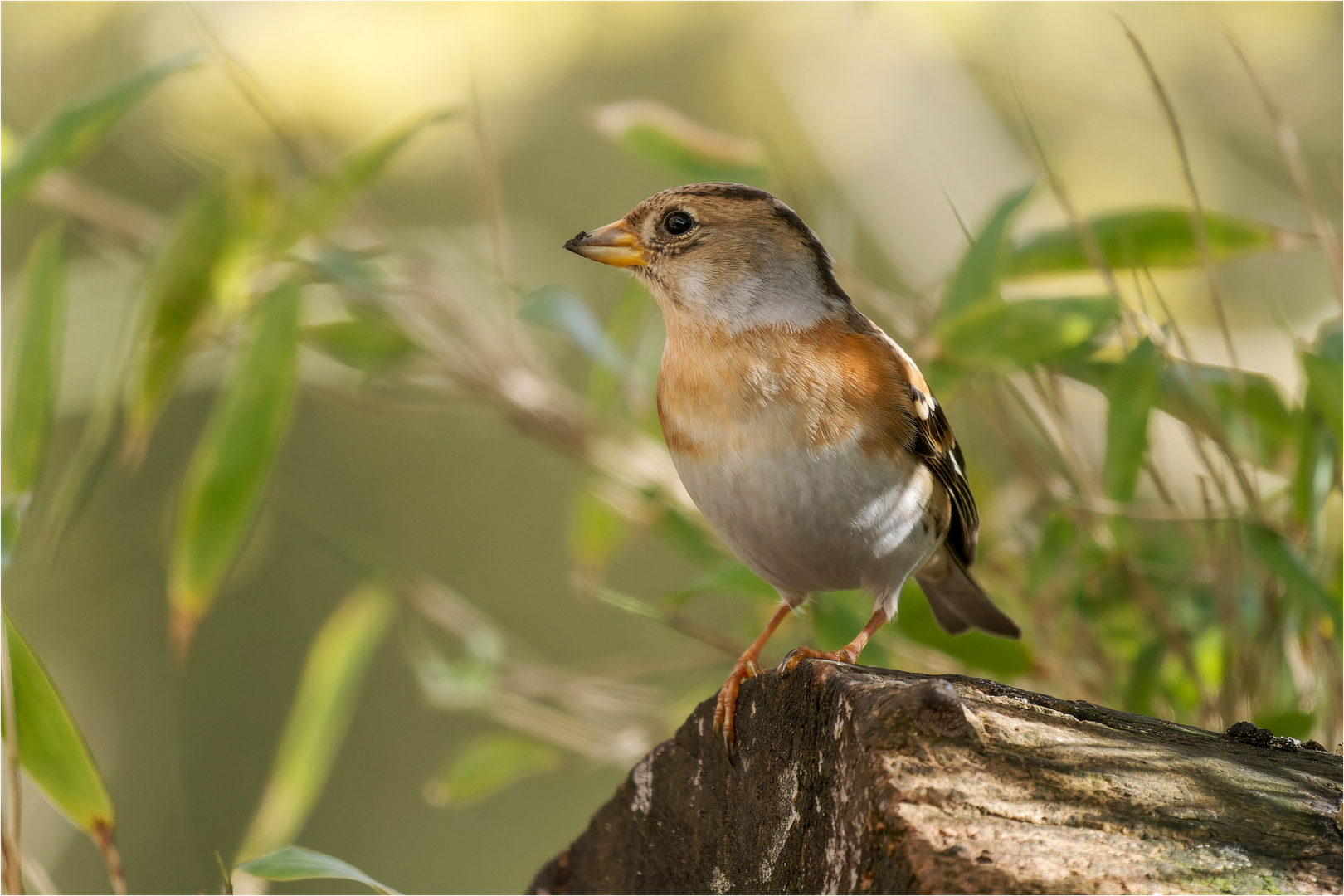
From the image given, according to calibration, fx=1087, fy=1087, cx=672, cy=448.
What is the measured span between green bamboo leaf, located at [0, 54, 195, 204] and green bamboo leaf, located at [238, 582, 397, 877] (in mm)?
927

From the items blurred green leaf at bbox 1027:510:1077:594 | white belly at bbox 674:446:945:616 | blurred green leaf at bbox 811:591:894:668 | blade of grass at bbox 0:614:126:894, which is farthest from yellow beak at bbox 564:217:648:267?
blade of grass at bbox 0:614:126:894

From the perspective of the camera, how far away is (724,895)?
1161mm

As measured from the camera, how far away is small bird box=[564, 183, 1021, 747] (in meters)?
1.43

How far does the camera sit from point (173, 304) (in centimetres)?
175

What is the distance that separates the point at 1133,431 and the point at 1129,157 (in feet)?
8.02

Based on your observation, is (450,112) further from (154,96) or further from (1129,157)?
(1129,157)

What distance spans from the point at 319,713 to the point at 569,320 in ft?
2.95

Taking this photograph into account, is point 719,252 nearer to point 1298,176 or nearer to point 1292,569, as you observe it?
point 1298,176

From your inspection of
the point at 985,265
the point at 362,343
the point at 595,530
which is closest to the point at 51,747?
the point at 362,343

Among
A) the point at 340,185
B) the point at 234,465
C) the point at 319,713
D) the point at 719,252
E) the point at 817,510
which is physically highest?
the point at 340,185

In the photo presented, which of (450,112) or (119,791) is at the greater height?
(450,112)

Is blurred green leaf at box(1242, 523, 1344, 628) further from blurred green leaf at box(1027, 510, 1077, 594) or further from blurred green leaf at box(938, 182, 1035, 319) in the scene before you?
blurred green leaf at box(938, 182, 1035, 319)

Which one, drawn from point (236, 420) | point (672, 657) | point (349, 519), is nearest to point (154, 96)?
point (349, 519)

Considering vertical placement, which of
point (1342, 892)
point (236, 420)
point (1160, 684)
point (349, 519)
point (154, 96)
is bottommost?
point (349, 519)
